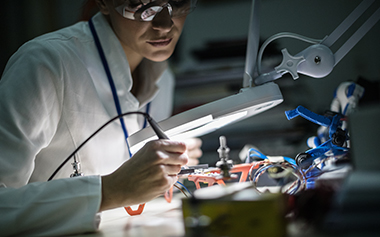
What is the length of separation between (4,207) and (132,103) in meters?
0.55

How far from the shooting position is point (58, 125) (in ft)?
2.99

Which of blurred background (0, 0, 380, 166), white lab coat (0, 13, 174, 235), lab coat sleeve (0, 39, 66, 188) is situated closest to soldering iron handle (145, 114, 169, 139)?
white lab coat (0, 13, 174, 235)

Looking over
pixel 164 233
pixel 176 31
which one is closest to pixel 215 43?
pixel 176 31

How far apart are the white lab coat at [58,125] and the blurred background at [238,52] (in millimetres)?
461

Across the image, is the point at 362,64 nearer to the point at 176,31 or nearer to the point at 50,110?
the point at 176,31

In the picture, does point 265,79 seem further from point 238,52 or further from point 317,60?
point 238,52

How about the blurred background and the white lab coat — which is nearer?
the white lab coat

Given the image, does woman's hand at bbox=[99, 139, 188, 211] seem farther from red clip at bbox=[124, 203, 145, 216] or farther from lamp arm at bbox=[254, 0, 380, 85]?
lamp arm at bbox=[254, 0, 380, 85]

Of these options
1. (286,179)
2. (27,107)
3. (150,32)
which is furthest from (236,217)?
(150,32)

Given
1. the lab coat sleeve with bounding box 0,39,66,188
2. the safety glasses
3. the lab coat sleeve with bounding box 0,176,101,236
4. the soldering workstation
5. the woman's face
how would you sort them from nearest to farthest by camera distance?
the soldering workstation < the lab coat sleeve with bounding box 0,176,101,236 < the lab coat sleeve with bounding box 0,39,66,188 < the safety glasses < the woman's face

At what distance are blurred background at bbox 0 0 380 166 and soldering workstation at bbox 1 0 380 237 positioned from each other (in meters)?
0.43

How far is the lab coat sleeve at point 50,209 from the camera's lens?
60 centimetres

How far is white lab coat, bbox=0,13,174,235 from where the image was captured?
613 mm

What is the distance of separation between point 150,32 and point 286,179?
0.62 m
